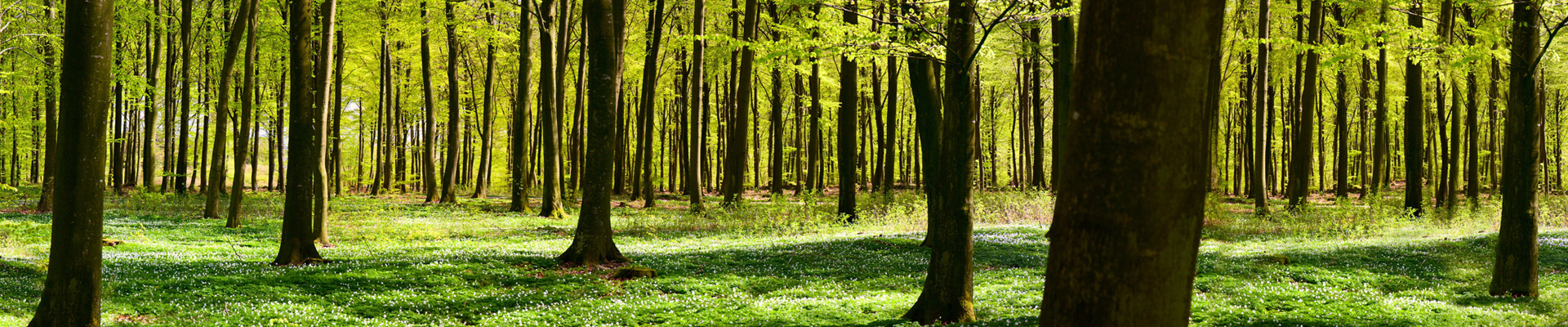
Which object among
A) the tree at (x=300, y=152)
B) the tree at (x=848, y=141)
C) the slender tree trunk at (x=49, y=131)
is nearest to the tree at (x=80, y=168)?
A: the tree at (x=300, y=152)

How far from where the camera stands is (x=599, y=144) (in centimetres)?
1190

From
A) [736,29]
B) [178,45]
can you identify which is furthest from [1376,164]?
[178,45]

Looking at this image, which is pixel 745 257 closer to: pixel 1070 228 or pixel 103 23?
pixel 103 23

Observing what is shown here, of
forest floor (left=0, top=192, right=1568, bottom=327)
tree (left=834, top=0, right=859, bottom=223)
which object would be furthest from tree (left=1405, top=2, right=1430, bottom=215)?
tree (left=834, top=0, right=859, bottom=223)

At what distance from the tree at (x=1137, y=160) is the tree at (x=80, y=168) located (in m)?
6.64

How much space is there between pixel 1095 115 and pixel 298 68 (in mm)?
11132

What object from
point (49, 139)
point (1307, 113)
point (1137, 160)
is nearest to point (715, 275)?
point (1137, 160)

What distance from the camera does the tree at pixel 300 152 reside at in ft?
36.2

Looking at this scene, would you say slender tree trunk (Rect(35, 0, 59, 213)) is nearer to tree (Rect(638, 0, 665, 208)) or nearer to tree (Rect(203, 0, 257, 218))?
tree (Rect(203, 0, 257, 218))

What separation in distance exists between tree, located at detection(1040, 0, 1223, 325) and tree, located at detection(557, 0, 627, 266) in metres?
9.54

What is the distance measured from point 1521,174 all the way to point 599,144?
11005 mm

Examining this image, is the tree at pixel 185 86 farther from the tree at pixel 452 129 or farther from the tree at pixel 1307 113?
the tree at pixel 1307 113

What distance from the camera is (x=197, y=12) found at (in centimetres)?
2698

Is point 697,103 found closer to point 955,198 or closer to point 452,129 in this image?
point 452,129
